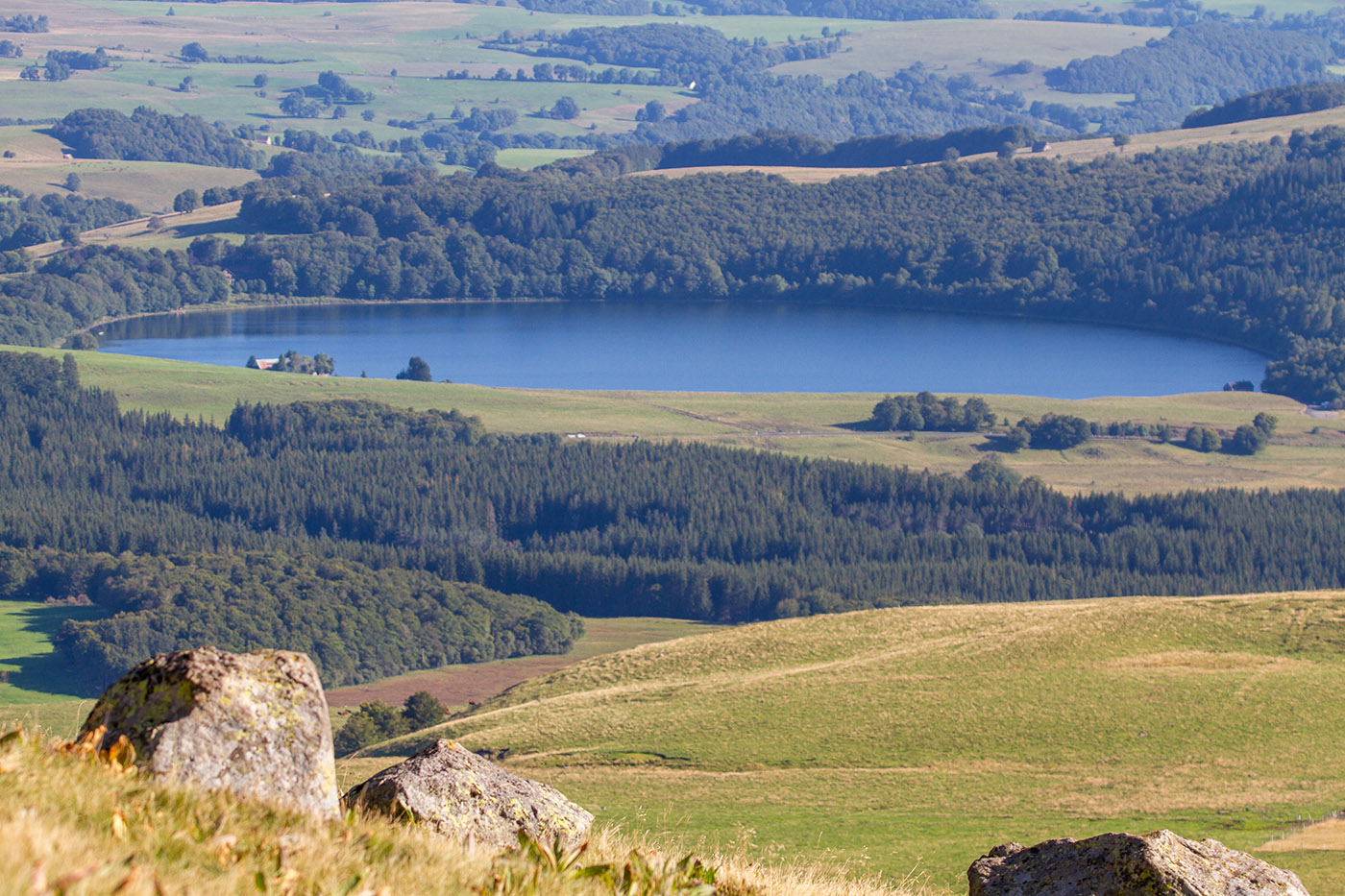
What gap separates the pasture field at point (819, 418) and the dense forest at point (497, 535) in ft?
36.3

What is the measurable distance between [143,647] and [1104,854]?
321 ft

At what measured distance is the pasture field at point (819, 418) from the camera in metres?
157

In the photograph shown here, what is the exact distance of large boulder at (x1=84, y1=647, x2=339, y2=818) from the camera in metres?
8.02

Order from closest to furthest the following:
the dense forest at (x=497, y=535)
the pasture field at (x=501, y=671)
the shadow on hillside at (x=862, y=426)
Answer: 1. the pasture field at (x=501, y=671)
2. the dense forest at (x=497, y=535)
3. the shadow on hillside at (x=862, y=426)

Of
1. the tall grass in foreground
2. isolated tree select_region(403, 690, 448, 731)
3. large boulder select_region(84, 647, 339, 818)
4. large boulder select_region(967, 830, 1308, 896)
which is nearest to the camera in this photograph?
the tall grass in foreground

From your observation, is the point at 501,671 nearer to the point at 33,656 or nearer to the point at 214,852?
the point at 33,656

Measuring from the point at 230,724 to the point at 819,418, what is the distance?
568 feet

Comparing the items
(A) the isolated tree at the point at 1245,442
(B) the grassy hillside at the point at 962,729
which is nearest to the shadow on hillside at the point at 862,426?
Result: (A) the isolated tree at the point at 1245,442

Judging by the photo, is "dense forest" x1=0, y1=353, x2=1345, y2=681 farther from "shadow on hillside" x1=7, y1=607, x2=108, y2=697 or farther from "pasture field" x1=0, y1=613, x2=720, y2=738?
"pasture field" x1=0, y1=613, x2=720, y2=738

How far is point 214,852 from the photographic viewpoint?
6758 millimetres

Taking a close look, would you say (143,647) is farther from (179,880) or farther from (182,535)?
(179,880)

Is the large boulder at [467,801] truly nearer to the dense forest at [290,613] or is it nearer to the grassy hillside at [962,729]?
the grassy hillside at [962,729]

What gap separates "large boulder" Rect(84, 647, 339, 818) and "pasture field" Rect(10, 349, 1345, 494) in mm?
143732

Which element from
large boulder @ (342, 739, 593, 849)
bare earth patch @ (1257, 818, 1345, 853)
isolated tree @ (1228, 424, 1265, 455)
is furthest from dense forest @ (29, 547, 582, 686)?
large boulder @ (342, 739, 593, 849)
